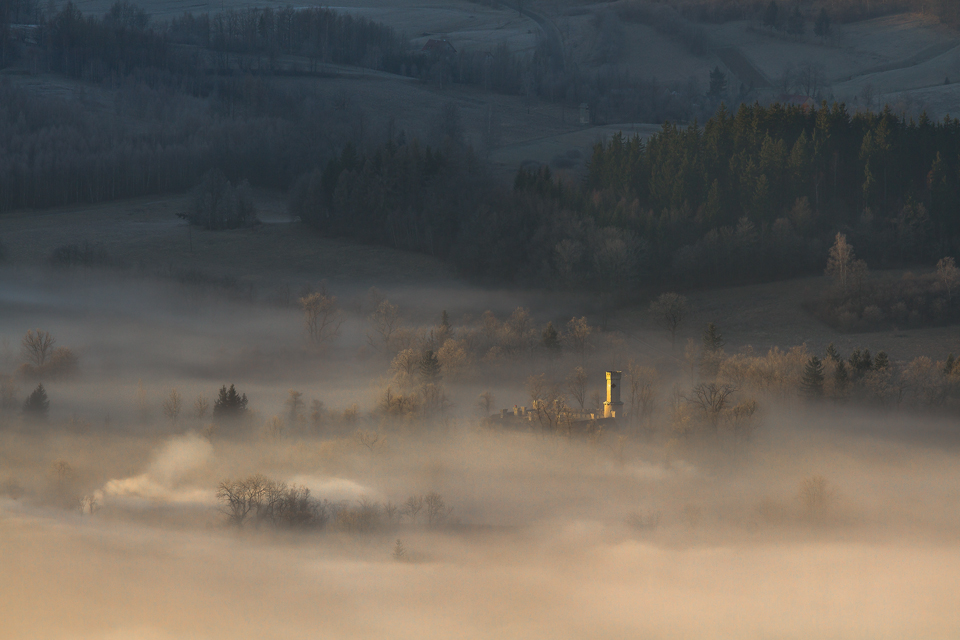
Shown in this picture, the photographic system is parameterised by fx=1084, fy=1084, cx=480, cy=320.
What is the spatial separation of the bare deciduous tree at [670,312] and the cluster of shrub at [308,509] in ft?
92.7

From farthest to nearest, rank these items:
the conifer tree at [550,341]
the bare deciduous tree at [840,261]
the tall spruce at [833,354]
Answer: the bare deciduous tree at [840,261] → the conifer tree at [550,341] → the tall spruce at [833,354]

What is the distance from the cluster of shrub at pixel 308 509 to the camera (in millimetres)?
89125

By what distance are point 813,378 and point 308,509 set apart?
42.1 m

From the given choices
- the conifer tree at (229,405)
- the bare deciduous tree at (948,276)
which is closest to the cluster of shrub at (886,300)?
the bare deciduous tree at (948,276)

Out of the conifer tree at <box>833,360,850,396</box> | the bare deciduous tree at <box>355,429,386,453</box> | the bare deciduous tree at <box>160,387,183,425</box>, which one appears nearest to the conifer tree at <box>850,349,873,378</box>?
the conifer tree at <box>833,360,850,396</box>

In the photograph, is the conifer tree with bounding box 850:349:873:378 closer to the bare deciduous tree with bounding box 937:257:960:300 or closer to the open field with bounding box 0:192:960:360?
the open field with bounding box 0:192:960:360

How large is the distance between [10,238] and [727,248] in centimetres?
8960

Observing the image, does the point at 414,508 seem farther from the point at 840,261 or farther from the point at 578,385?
the point at 840,261

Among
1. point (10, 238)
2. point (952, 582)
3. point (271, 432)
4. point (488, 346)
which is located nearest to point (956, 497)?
point (952, 582)

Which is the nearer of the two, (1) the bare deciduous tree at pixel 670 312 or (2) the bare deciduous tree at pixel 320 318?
(1) the bare deciduous tree at pixel 670 312

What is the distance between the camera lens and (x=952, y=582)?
310 feet

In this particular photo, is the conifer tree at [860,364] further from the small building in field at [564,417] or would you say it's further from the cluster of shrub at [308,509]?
the cluster of shrub at [308,509]

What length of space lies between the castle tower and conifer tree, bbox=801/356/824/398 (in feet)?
48.8

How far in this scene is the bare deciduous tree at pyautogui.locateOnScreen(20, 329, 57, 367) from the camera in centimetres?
11100
